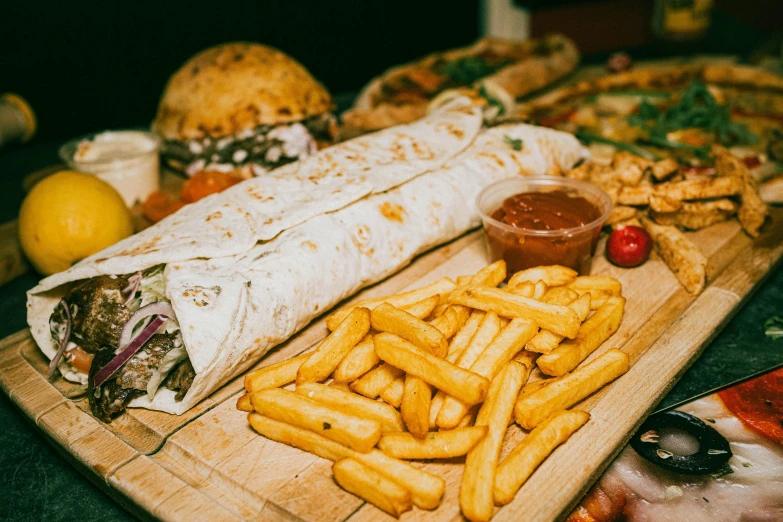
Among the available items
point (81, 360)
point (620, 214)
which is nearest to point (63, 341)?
point (81, 360)

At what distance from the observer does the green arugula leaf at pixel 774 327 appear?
11.2 ft

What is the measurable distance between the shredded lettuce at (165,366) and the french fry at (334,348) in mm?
605

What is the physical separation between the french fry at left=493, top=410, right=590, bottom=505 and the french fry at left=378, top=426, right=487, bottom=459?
152 mm

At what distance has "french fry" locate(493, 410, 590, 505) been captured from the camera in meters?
2.16

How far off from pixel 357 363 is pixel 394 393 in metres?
0.23

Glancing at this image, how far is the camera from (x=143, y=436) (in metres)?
2.68

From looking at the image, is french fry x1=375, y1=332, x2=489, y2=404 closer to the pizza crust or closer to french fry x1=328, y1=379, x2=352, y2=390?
french fry x1=328, y1=379, x2=352, y2=390

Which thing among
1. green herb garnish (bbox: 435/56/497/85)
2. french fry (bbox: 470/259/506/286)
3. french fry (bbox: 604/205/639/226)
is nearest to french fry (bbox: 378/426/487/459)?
french fry (bbox: 470/259/506/286)

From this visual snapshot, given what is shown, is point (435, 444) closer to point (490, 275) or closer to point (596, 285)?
point (490, 275)

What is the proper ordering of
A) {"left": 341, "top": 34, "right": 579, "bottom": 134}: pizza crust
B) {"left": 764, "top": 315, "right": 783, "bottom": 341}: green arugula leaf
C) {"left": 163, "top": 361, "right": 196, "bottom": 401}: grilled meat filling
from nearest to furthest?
{"left": 163, "top": 361, "right": 196, "bottom": 401}: grilled meat filling, {"left": 764, "top": 315, "right": 783, "bottom": 341}: green arugula leaf, {"left": 341, "top": 34, "right": 579, "bottom": 134}: pizza crust

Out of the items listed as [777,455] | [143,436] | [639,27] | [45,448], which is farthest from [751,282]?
[639,27]

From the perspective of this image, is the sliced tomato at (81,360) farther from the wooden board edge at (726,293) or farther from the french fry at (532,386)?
the wooden board edge at (726,293)

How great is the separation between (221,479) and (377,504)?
0.71 meters

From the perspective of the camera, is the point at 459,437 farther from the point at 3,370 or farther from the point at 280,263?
the point at 3,370
